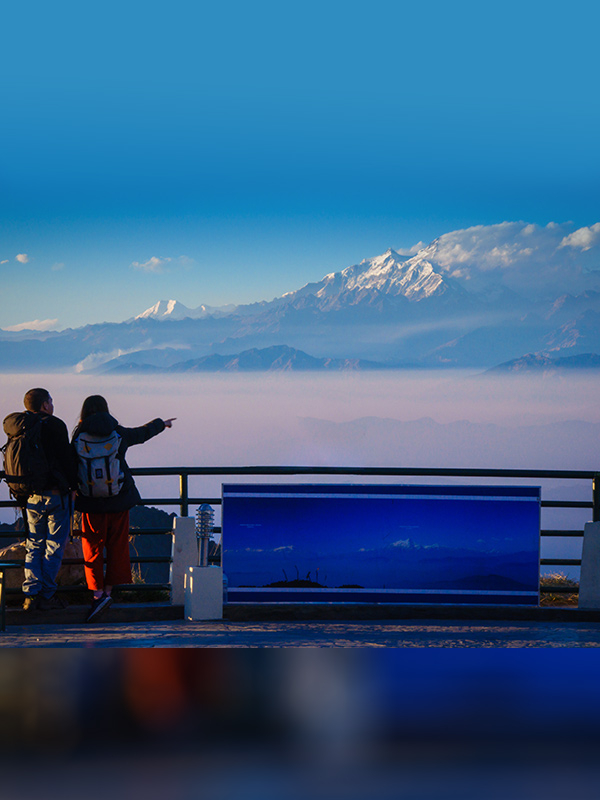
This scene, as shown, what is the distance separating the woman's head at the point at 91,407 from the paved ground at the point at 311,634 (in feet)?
6.03

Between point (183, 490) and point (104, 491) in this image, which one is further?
point (183, 490)

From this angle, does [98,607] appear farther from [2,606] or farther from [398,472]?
[398,472]

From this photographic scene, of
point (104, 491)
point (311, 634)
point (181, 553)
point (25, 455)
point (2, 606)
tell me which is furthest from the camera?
point (181, 553)

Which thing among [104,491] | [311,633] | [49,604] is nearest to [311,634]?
[311,633]

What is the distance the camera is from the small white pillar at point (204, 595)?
7.96 meters

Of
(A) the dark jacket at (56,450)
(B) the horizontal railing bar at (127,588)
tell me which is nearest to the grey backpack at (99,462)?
(A) the dark jacket at (56,450)

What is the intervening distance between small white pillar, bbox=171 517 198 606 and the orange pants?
42 cm

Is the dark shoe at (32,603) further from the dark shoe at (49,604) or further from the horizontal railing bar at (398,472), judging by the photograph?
the horizontal railing bar at (398,472)

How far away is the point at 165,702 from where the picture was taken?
3459 millimetres

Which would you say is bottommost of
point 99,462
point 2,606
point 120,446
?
point 2,606

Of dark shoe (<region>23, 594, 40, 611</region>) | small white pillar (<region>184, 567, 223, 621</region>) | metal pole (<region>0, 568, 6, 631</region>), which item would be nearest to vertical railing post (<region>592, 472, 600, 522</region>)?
small white pillar (<region>184, 567, 223, 621</region>)

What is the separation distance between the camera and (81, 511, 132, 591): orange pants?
8188 mm

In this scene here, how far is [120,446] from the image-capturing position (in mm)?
8094

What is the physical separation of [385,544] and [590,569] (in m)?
1.89
